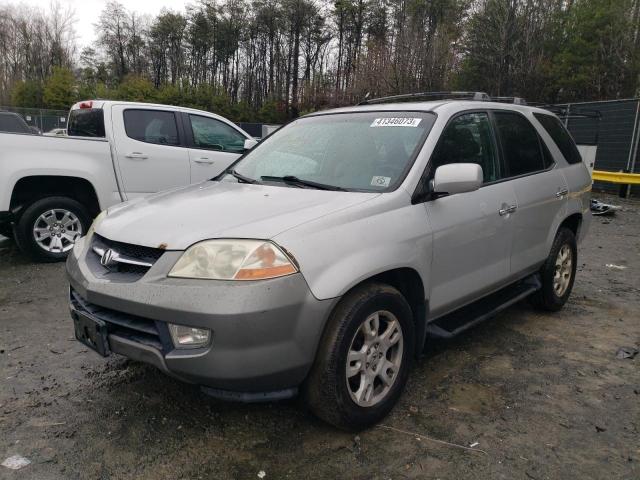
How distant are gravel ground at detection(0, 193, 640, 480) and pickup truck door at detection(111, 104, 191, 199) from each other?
8.68ft

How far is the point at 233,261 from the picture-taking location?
223cm

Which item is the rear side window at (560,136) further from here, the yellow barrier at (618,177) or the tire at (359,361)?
the yellow barrier at (618,177)

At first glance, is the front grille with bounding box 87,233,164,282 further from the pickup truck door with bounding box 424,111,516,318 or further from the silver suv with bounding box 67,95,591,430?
the pickup truck door with bounding box 424,111,516,318

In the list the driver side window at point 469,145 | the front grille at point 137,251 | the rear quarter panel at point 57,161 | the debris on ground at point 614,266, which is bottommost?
the debris on ground at point 614,266

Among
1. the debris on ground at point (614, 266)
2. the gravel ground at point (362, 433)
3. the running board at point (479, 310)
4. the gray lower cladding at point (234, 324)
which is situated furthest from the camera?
the debris on ground at point (614, 266)

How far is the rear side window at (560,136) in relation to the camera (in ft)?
14.4

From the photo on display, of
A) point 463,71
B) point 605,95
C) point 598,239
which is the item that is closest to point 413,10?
point 463,71

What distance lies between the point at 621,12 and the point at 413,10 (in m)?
14.0

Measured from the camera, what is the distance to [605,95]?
89.9 ft

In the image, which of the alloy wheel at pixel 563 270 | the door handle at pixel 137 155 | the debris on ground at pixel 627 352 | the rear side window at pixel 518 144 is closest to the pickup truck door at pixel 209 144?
the door handle at pixel 137 155

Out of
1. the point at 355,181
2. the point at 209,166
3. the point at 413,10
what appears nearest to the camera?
the point at 355,181

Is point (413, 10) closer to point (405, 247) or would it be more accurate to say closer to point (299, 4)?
point (299, 4)

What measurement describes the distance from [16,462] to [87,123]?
5069 millimetres

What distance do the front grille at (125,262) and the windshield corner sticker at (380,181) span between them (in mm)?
1236
